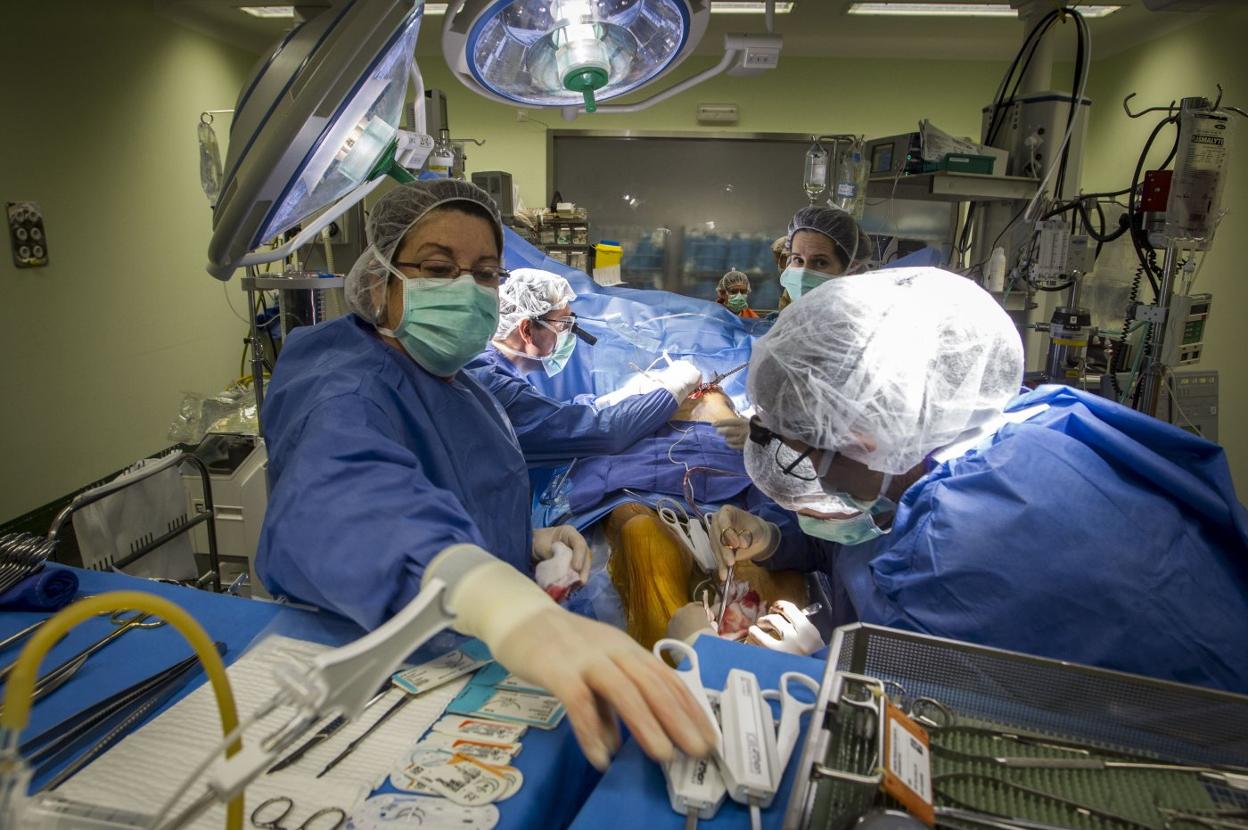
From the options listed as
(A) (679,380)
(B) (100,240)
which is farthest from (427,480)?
(B) (100,240)

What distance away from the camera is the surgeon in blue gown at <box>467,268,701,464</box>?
2.09 metres

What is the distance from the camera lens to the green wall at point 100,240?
3.27m

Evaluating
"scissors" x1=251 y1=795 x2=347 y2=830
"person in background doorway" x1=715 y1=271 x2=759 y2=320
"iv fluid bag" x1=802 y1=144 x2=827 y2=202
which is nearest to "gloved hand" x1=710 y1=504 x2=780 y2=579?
"scissors" x1=251 y1=795 x2=347 y2=830

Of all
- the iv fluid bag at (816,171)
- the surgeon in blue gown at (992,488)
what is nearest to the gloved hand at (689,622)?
the surgeon in blue gown at (992,488)

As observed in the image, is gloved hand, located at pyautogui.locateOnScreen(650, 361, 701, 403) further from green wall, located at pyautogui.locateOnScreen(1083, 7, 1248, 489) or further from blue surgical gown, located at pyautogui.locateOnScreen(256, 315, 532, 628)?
green wall, located at pyautogui.locateOnScreen(1083, 7, 1248, 489)

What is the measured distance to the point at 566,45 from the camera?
1102mm

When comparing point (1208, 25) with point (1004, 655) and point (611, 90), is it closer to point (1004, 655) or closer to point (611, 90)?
point (611, 90)

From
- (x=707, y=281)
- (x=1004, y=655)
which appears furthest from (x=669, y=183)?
(x=1004, y=655)

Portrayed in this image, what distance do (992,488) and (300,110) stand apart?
3.44 ft

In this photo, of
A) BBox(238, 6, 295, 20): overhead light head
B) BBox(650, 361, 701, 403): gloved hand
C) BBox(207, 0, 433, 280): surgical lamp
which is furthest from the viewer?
BBox(238, 6, 295, 20): overhead light head

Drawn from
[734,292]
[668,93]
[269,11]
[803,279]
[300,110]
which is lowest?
[734,292]

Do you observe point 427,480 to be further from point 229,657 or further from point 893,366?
point 893,366

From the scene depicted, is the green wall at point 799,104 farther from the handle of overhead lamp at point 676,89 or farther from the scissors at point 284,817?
the scissors at point 284,817

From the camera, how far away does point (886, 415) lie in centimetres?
112
